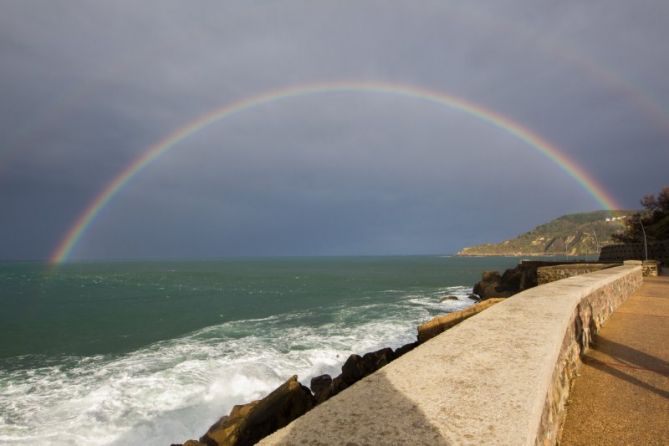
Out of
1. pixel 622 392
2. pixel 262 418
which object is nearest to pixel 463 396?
pixel 622 392

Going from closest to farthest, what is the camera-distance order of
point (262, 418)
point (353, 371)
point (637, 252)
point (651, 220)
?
point (262, 418), point (353, 371), point (637, 252), point (651, 220)

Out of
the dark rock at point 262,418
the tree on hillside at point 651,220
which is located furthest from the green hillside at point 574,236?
Result: the dark rock at point 262,418

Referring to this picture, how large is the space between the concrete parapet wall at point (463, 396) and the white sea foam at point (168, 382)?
838 cm

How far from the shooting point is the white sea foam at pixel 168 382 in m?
9.22

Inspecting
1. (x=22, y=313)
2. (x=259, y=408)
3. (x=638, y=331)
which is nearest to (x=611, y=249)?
(x=638, y=331)

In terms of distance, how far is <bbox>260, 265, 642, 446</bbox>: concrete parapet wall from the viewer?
1.87 meters

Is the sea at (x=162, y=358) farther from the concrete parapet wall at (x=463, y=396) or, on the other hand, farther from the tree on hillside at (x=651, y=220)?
the tree on hillside at (x=651, y=220)

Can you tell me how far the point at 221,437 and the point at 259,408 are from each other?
31.5 inches

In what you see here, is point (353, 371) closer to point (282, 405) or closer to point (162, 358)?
point (282, 405)

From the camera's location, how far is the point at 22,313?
32.1 m

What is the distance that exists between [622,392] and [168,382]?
12253 mm

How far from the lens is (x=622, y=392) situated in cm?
414

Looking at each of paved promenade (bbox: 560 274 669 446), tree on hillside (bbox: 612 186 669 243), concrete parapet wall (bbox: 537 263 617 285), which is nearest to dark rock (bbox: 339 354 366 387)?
paved promenade (bbox: 560 274 669 446)

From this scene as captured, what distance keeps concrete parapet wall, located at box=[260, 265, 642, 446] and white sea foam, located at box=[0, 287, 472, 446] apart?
8.38m
